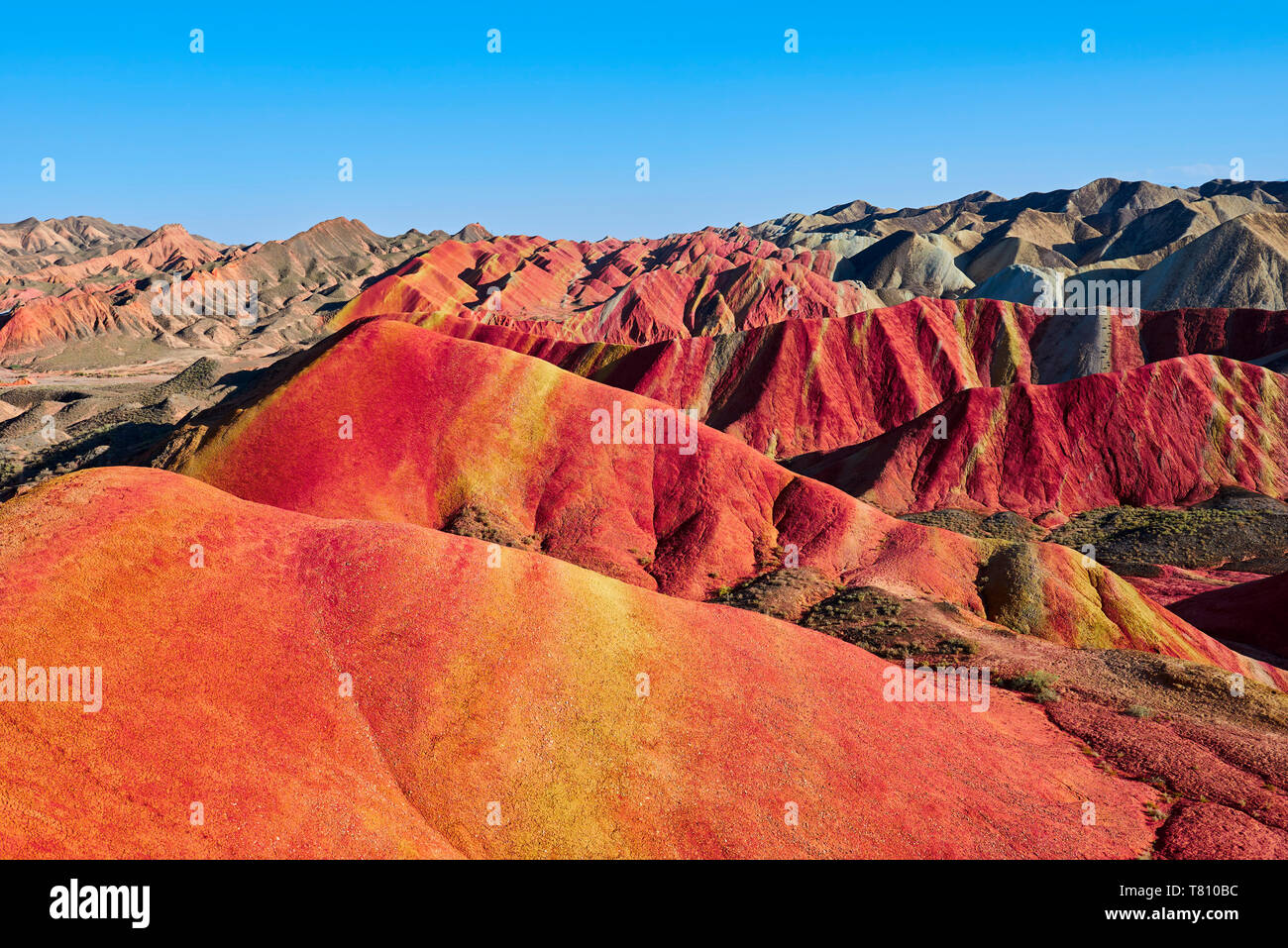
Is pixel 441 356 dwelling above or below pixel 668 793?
above

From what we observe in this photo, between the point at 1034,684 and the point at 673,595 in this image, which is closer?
the point at 1034,684

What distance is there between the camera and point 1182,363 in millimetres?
61281

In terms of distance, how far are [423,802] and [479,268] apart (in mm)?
179957

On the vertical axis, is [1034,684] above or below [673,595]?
below

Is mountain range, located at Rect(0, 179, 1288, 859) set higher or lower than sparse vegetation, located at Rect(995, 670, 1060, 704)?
higher

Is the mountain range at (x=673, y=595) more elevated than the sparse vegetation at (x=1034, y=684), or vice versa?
the mountain range at (x=673, y=595)

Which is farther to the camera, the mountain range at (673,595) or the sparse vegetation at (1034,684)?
the sparse vegetation at (1034,684)

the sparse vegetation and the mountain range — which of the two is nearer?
the mountain range
